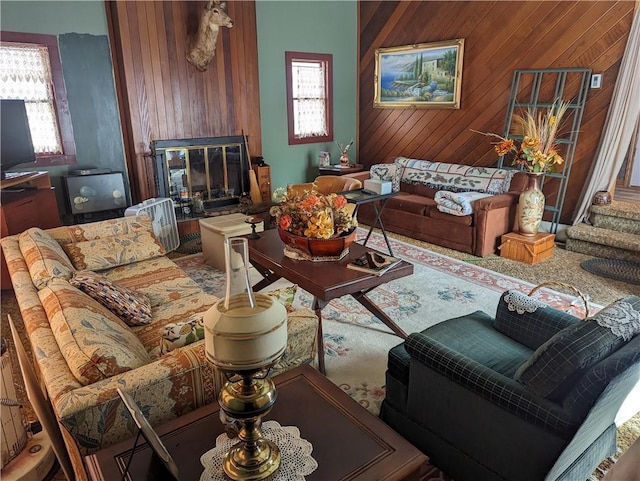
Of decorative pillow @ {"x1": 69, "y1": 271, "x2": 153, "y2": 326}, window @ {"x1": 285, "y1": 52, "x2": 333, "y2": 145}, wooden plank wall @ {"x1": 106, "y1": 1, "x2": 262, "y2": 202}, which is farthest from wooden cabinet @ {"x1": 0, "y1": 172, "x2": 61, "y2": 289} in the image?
window @ {"x1": 285, "y1": 52, "x2": 333, "y2": 145}

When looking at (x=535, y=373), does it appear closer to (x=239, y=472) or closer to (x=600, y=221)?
(x=239, y=472)

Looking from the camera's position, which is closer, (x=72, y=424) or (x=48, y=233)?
(x=72, y=424)

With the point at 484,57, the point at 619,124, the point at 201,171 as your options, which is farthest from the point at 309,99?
the point at 619,124

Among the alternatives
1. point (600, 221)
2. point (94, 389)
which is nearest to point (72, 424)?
point (94, 389)

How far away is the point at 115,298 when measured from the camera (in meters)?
2.33

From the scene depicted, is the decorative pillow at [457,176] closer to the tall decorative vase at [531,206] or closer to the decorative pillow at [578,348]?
the tall decorative vase at [531,206]

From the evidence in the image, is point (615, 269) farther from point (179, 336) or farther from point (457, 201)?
point (179, 336)

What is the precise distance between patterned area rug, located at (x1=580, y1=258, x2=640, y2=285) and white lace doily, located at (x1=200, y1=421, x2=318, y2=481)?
12.5ft

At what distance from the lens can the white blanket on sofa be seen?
15.3ft

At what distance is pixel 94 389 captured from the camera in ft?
4.52

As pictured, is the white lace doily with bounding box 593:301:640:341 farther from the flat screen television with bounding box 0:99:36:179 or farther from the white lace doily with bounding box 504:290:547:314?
the flat screen television with bounding box 0:99:36:179

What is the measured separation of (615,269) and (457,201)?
1562mm

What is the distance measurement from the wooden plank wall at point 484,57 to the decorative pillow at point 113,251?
4.12m

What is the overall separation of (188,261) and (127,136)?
1.69 meters
